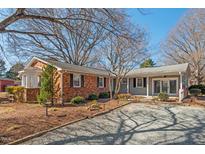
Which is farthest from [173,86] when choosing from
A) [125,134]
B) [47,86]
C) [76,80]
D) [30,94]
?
[125,134]

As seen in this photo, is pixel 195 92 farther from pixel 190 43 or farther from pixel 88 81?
pixel 190 43

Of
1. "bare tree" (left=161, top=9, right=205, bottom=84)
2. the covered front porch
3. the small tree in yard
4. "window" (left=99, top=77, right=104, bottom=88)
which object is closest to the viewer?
the small tree in yard

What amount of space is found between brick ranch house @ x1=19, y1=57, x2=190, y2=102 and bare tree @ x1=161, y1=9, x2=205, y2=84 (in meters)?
11.8

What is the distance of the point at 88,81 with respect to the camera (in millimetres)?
18734

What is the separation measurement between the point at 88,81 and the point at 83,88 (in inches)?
47.3

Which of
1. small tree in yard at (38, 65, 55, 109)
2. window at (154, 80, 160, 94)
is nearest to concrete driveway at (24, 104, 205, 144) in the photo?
small tree in yard at (38, 65, 55, 109)

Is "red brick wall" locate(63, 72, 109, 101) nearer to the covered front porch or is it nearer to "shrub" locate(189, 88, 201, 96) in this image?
the covered front porch

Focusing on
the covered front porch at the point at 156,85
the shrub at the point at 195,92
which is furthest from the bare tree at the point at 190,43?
the covered front porch at the point at 156,85

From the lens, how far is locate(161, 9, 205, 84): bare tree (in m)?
29.9

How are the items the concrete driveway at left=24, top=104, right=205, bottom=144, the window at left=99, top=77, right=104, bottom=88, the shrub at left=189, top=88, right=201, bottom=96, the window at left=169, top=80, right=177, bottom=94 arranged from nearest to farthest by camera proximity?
the concrete driveway at left=24, top=104, right=205, bottom=144 < the window at left=169, top=80, right=177, bottom=94 < the window at left=99, top=77, right=104, bottom=88 < the shrub at left=189, top=88, right=201, bottom=96

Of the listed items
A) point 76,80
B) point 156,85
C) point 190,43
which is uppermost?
point 190,43

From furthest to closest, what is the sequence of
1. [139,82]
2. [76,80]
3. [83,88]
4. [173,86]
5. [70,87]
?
[139,82]
[173,86]
[83,88]
[76,80]
[70,87]
